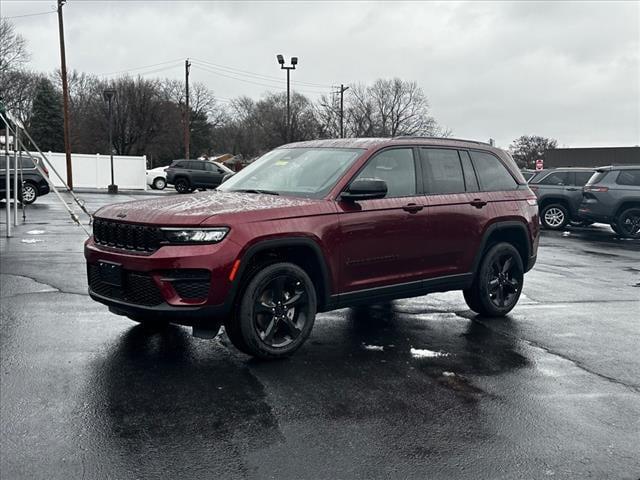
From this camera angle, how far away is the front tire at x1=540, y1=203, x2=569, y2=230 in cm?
1873

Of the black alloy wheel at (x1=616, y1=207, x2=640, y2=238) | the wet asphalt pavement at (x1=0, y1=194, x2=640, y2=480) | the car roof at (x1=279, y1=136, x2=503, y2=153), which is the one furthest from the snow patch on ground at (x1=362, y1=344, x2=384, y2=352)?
the black alloy wheel at (x1=616, y1=207, x2=640, y2=238)

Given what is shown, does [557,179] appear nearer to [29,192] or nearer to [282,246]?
[282,246]

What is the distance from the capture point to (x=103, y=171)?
38.5m

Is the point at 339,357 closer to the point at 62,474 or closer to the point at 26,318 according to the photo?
the point at 62,474

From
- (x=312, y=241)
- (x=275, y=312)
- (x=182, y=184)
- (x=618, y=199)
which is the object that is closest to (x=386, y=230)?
(x=312, y=241)

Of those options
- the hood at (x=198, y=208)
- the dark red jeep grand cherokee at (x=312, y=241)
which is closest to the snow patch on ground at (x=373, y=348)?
the dark red jeep grand cherokee at (x=312, y=241)

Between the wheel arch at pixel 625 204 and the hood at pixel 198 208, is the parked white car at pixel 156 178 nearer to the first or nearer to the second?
the wheel arch at pixel 625 204

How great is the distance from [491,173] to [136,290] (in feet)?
13.5

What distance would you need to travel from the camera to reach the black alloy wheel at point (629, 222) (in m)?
16.5

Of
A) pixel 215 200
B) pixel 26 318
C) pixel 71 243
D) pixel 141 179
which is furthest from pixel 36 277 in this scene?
pixel 141 179

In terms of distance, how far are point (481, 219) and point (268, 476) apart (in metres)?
4.09

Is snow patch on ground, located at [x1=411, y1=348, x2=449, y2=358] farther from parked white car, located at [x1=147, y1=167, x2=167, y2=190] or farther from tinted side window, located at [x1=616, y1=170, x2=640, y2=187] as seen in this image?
parked white car, located at [x1=147, y1=167, x2=167, y2=190]

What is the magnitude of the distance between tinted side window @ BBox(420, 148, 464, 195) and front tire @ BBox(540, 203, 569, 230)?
44.2 feet

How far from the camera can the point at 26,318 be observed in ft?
20.3
